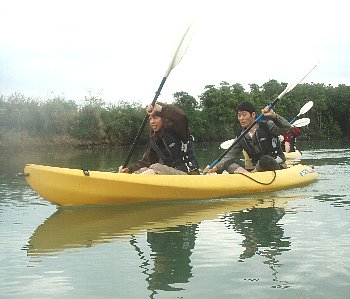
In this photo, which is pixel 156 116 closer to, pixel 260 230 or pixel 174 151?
pixel 174 151

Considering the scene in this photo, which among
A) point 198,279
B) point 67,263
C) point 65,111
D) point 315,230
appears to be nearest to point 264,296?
point 198,279

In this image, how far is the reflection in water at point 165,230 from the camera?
11.6 ft

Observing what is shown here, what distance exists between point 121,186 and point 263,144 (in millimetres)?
2547

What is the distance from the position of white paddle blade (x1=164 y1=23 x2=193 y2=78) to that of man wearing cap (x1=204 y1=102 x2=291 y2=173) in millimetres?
1112

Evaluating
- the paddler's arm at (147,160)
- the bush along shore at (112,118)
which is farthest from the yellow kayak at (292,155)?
the bush along shore at (112,118)

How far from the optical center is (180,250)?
12.8ft

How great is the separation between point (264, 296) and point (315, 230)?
1780 millimetres

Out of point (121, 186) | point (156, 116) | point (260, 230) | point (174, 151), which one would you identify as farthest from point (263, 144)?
point (260, 230)

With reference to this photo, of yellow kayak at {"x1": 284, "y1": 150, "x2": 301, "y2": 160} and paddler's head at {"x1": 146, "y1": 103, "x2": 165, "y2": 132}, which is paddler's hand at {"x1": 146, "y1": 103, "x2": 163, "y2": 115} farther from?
yellow kayak at {"x1": 284, "y1": 150, "x2": 301, "y2": 160}

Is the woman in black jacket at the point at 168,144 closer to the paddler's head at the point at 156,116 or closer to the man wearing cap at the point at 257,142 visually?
the paddler's head at the point at 156,116

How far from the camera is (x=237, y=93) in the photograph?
4166cm

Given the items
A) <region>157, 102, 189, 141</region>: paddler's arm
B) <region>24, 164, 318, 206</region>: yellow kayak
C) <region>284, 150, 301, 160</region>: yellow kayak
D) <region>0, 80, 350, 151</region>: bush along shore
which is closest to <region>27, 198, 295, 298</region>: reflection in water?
<region>24, 164, 318, 206</region>: yellow kayak

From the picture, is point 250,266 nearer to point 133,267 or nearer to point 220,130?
point 133,267

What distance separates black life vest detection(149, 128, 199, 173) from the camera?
20.1 ft
